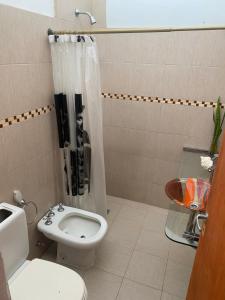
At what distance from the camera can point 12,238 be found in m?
1.29

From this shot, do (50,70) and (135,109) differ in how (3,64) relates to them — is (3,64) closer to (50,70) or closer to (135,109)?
(50,70)

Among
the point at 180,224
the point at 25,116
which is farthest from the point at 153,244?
the point at 25,116

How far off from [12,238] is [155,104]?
1.55m

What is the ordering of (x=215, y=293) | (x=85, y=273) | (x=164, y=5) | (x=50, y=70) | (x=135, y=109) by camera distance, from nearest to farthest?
(x=215, y=293), (x=50, y=70), (x=85, y=273), (x=164, y=5), (x=135, y=109)

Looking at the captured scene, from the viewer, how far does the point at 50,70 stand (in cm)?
166

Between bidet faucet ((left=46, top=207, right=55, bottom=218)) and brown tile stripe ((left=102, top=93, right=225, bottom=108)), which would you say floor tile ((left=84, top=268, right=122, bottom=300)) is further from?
brown tile stripe ((left=102, top=93, right=225, bottom=108))

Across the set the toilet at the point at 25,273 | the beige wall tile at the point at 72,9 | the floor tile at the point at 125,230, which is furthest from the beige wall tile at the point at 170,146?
the toilet at the point at 25,273

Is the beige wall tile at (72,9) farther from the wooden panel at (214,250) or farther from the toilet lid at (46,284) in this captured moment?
the toilet lid at (46,284)

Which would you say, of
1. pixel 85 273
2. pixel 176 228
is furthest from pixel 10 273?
pixel 176 228

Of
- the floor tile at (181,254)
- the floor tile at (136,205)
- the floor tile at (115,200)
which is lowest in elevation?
the floor tile at (181,254)

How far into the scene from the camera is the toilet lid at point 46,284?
121 cm

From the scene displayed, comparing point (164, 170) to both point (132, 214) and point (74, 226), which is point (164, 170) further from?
point (74, 226)

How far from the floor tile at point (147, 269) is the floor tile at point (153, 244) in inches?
2.0

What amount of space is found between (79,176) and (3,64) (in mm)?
963
